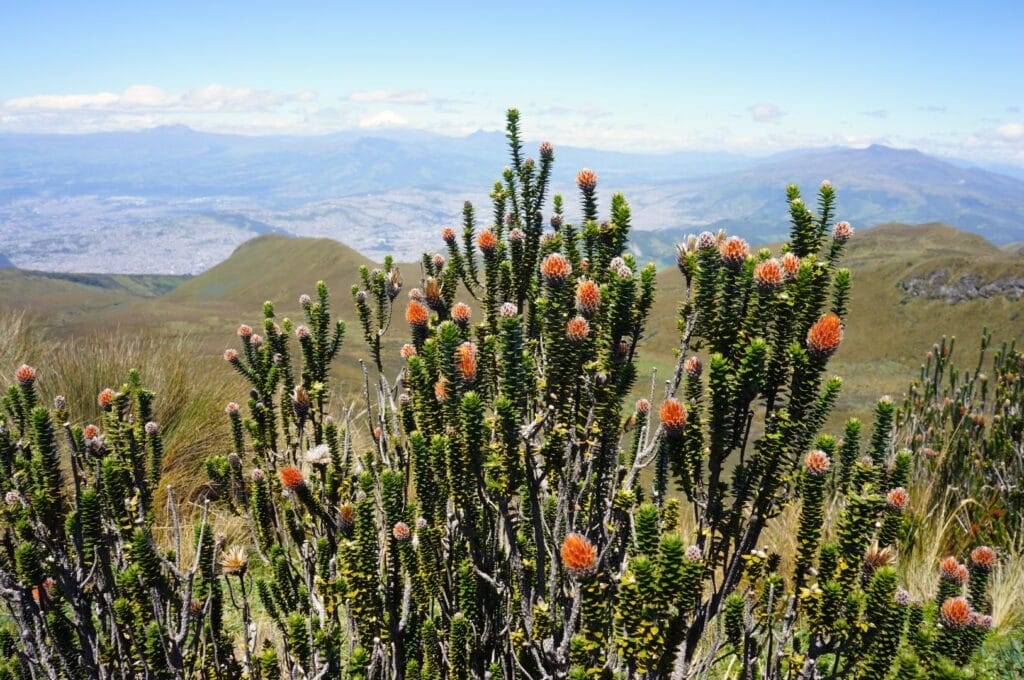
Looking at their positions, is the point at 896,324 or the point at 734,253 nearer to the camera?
the point at 734,253

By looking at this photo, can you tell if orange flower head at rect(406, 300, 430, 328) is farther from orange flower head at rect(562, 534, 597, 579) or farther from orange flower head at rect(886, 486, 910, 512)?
orange flower head at rect(886, 486, 910, 512)

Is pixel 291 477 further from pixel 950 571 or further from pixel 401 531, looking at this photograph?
pixel 950 571

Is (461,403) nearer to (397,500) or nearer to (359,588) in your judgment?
(397,500)

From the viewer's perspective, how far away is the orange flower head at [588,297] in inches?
71.9

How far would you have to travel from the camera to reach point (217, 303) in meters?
42.7

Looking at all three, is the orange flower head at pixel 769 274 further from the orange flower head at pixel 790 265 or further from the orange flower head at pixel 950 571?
the orange flower head at pixel 950 571

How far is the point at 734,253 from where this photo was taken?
1733mm

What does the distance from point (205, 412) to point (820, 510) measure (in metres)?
7.19

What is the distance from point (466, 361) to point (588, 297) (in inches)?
16.1

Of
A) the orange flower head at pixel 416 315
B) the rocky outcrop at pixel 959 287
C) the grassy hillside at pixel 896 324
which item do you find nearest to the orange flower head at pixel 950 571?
the orange flower head at pixel 416 315

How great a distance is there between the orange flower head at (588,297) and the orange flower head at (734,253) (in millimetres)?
375

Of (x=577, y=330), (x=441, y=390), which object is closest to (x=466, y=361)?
(x=441, y=390)

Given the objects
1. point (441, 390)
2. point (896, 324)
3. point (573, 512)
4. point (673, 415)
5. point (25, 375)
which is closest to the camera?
point (673, 415)

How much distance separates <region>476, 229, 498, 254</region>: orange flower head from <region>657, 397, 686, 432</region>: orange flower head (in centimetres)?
131
